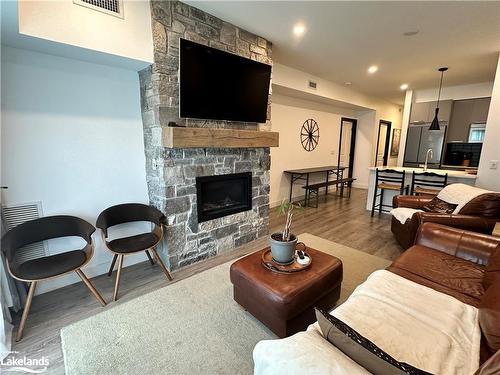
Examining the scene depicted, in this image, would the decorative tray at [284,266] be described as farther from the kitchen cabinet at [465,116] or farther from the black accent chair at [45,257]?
the kitchen cabinet at [465,116]

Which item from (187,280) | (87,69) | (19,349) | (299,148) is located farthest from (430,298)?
(299,148)

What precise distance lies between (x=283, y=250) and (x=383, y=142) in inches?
305

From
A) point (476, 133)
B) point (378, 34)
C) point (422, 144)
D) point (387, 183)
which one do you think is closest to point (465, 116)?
point (476, 133)

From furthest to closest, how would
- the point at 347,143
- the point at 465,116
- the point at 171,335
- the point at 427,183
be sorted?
the point at 347,143 → the point at 465,116 → the point at 427,183 → the point at 171,335

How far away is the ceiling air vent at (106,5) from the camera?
Result: 2.01m

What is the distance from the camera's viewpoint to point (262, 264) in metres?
2.00

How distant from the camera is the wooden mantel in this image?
242cm

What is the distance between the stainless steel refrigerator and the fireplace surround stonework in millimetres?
4653

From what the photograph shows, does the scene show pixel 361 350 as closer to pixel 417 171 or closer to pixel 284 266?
pixel 284 266

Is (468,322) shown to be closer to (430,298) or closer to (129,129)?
(430,298)

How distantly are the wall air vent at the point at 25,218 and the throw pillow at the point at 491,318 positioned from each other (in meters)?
3.32

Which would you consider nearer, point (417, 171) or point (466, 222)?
point (466, 222)

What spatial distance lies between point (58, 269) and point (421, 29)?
4.48m

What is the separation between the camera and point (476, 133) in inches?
216
